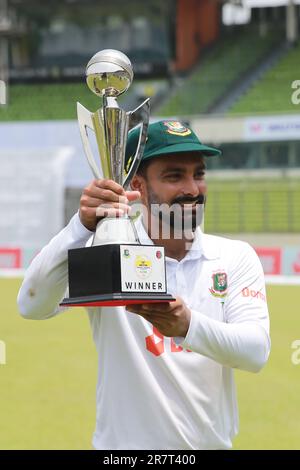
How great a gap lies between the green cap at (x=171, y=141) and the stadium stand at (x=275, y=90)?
21.2 metres

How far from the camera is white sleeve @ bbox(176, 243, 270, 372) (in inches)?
82.0

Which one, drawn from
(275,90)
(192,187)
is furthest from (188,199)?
(275,90)

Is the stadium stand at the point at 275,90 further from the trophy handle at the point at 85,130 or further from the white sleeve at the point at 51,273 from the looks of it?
the white sleeve at the point at 51,273

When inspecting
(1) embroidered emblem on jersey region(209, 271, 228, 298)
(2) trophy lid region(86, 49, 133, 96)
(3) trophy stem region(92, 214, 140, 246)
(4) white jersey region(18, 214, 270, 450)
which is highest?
(2) trophy lid region(86, 49, 133, 96)

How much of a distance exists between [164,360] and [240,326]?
237 millimetres

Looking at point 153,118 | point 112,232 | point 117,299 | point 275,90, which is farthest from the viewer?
point 275,90

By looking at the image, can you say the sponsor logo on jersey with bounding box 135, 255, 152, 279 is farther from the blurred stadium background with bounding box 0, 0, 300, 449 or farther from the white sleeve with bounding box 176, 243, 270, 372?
the blurred stadium background with bounding box 0, 0, 300, 449

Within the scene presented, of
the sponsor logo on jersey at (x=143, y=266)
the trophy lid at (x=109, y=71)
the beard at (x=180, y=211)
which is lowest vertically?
the sponsor logo on jersey at (x=143, y=266)

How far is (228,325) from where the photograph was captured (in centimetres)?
217

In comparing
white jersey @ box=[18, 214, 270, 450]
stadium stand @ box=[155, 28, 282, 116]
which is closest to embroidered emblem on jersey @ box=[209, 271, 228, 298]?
white jersey @ box=[18, 214, 270, 450]

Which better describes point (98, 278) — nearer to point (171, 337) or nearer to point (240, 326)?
point (171, 337)

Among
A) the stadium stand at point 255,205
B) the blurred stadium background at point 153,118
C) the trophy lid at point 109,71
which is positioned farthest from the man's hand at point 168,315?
the stadium stand at point 255,205

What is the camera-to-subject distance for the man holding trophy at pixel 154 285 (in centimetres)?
211

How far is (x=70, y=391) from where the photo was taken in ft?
22.5
